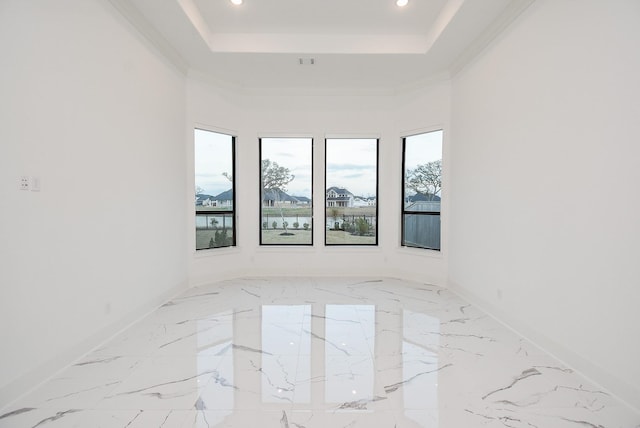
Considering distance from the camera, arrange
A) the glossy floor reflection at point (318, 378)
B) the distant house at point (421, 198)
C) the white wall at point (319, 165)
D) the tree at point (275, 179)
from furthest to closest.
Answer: the tree at point (275, 179)
the white wall at point (319, 165)
the distant house at point (421, 198)
the glossy floor reflection at point (318, 378)

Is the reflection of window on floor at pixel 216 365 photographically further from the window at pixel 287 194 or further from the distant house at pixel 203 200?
the window at pixel 287 194

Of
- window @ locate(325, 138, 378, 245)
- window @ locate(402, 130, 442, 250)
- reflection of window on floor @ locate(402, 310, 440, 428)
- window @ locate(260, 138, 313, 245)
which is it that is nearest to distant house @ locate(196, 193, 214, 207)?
window @ locate(260, 138, 313, 245)

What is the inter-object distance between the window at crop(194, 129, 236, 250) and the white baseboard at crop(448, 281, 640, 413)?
4083mm

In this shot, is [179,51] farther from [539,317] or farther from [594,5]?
[539,317]

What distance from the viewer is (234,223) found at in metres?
5.88

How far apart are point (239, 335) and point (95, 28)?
313cm

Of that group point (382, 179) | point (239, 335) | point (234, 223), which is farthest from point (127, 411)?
point (382, 179)

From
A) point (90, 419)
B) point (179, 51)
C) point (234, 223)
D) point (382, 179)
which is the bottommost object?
point (90, 419)

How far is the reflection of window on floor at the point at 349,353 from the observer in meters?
Answer: 2.38


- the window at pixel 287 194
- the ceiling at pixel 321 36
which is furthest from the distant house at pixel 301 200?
the ceiling at pixel 321 36

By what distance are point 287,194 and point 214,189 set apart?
4.19 feet

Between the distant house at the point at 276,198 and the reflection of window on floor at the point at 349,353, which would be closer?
the reflection of window on floor at the point at 349,353

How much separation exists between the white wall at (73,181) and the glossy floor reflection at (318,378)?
0.34 m

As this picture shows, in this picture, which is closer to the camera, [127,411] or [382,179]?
[127,411]
